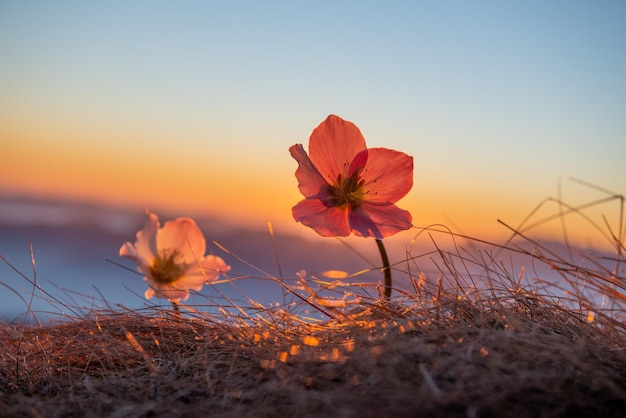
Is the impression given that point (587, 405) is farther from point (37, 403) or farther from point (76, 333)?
point (76, 333)

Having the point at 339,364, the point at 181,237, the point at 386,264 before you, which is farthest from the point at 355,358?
the point at 181,237

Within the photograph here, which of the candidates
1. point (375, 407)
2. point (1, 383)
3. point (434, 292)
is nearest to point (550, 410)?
point (375, 407)

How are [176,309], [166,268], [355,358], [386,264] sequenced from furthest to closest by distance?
[166,268] → [176,309] → [386,264] → [355,358]

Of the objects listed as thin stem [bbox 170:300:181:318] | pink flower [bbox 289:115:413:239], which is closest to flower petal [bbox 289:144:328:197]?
pink flower [bbox 289:115:413:239]

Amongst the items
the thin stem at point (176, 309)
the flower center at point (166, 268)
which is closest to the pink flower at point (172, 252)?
the flower center at point (166, 268)

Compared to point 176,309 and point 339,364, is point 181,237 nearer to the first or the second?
point 176,309

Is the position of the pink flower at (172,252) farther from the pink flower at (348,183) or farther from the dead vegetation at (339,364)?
the pink flower at (348,183)

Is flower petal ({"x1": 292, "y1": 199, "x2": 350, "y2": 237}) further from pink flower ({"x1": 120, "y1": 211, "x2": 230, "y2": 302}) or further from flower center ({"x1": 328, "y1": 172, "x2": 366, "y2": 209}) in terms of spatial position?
pink flower ({"x1": 120, "y1": 211, "x2": 230, "y2": 302})
